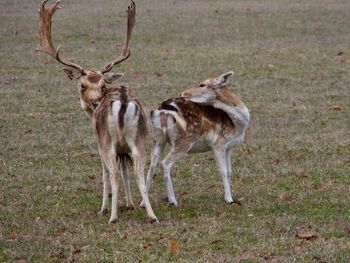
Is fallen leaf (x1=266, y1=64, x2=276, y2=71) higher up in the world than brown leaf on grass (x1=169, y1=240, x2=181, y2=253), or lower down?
lower down

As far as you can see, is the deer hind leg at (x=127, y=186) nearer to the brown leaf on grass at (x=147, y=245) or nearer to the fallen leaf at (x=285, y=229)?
the brown leaf on grass at (x=147, y=245)

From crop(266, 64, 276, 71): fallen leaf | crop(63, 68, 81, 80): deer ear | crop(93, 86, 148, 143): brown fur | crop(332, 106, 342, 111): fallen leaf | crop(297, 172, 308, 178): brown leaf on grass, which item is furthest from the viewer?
crop(266, 64, 276, 71): fallen leaf

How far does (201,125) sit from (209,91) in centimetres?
57

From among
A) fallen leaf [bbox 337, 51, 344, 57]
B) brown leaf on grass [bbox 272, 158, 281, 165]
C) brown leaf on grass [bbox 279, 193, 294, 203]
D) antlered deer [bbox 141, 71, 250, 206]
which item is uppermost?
antlered deer [bbox 141, 71, 250, 206]

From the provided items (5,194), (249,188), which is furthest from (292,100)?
(5,194)

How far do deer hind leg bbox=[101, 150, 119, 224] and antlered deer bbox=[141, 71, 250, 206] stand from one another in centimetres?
77

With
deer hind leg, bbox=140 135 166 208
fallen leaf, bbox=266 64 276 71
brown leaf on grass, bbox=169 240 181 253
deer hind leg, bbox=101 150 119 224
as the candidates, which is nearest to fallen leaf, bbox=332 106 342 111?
fallen leaf, bbox=266 64 276 71

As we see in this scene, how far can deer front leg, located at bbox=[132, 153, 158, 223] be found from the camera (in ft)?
27.6

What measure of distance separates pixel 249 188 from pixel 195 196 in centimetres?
74

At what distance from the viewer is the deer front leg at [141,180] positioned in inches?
332

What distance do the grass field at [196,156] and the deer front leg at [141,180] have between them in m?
0.17

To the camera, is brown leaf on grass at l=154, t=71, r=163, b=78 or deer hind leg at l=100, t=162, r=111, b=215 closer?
deer hind leg at l=100, t=162, r=111, b=215

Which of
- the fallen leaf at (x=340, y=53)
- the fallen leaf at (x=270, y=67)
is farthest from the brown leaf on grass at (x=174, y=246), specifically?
the fallen leaf at (x=340, y=53)

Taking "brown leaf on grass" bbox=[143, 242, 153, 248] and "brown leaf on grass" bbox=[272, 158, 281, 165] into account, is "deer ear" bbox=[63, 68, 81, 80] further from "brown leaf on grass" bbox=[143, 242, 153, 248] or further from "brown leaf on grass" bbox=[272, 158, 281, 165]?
"brown leaf on grass" bbox=[272, 158, 281, 165]
